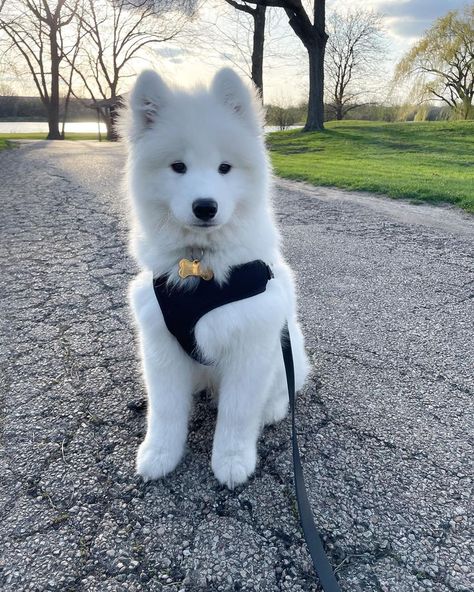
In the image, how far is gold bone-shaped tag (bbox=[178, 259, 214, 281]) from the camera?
1.75m

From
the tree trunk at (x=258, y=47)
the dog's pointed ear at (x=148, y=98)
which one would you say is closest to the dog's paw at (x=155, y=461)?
the dog's pointed ear at (x=148, y=98)

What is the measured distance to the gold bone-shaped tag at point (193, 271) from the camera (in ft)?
5.73

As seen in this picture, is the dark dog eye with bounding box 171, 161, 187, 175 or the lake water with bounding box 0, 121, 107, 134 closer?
the dark dog eye with bounding box 171, 161, 187, 175

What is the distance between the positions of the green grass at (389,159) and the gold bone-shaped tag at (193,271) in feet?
17.5

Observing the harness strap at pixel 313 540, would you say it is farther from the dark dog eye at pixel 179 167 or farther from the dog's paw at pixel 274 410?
the dark dog eye at pixel 179 167


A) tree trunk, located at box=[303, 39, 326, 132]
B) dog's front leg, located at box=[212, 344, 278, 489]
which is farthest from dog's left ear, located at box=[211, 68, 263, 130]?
tree trunk, located at box=[303, 39, 326, 132]

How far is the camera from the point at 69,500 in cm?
165

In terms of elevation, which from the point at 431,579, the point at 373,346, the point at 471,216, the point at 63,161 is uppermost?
the point at 63,161

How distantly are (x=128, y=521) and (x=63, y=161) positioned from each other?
1288 cm

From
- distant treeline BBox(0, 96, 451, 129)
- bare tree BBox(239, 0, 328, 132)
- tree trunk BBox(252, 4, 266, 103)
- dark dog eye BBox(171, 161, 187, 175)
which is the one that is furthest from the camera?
distant treeline BBox(0, 96, 451, 129)

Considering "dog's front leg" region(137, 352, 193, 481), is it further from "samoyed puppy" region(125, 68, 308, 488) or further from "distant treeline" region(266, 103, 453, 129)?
"distant treeline" region(266, 103, 453, 129)

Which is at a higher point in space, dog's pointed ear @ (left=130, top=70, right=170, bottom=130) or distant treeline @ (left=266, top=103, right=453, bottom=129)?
distant treeline @ (left=266, top=103, right=453, bottom=129)

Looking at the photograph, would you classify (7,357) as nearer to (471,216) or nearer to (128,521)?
(128,521)

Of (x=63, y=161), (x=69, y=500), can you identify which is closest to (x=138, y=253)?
(x=69, y=500)
